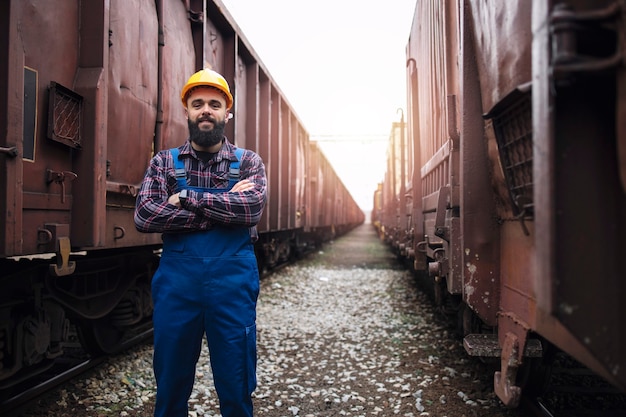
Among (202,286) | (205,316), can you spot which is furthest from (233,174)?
(205,316)

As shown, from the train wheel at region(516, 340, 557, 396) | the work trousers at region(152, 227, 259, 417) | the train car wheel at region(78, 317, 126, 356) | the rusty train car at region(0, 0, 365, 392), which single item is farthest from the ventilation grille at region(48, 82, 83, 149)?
the train wheel at region(516, 340, 557, 396)

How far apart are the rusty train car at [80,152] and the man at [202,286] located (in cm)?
70

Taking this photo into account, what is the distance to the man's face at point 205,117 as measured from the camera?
7.83ft

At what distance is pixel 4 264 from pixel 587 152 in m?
2.96

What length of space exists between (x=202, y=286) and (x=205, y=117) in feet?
2.82

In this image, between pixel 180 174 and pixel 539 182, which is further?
pixel 180 174

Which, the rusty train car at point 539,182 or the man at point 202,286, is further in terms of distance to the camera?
the man at point 202,286

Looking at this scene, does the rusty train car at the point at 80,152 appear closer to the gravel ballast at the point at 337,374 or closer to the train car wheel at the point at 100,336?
the train car wheel at the point at 100,336

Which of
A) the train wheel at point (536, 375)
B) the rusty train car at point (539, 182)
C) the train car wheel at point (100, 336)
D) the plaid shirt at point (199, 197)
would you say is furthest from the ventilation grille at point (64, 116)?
the train wheel at point (536, 375)

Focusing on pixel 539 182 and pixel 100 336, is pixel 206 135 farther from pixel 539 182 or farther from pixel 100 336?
pixel 100 336

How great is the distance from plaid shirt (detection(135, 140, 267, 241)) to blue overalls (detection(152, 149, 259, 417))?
0.08 metres

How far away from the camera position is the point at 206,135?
7.82ft

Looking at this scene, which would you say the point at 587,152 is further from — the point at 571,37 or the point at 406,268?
the point at 406,268

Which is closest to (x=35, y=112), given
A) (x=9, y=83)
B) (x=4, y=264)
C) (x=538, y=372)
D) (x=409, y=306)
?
(x=9, y=83)
